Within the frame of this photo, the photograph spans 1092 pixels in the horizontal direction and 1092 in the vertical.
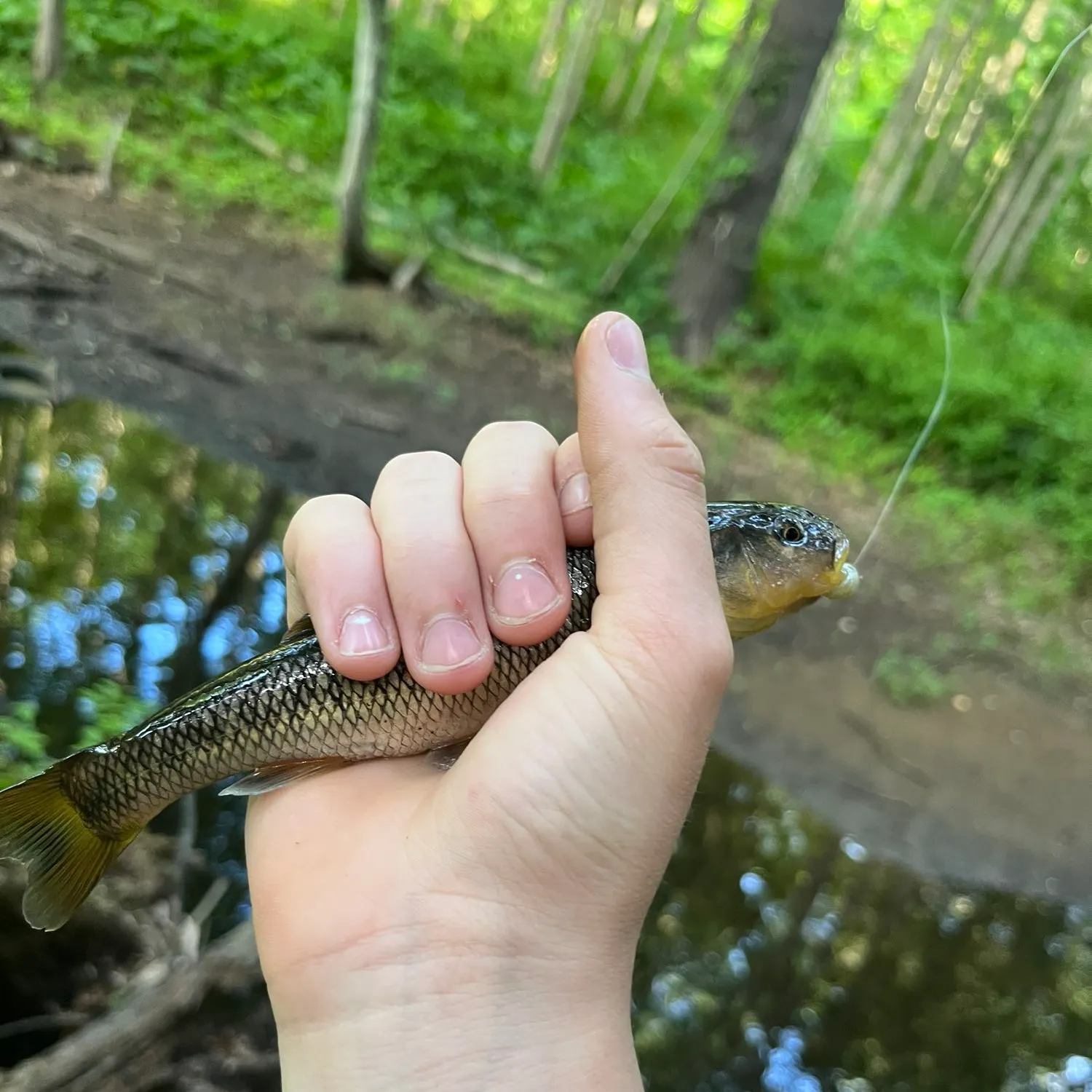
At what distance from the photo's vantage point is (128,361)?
6930mm

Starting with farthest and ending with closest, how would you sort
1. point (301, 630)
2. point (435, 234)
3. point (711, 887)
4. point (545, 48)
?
1. point (545, 48)
2. point (435, 234)
3. point (711, 887)
4. point (301, 630)

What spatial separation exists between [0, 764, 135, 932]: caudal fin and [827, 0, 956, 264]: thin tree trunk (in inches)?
570

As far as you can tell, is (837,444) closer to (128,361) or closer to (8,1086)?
(128,361)

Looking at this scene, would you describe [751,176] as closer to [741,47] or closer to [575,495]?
[741,47]

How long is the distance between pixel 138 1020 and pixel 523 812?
7.10ft

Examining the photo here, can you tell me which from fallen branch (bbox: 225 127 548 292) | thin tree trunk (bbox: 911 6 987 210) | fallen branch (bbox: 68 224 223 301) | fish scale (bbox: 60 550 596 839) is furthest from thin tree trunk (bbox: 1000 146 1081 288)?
fish scale (bbox: 60 550 596 839)

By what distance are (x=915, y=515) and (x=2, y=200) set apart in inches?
388

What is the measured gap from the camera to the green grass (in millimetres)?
9227

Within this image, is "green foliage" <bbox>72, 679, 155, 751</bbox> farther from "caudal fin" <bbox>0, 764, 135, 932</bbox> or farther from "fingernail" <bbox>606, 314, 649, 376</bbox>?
"fingernail" <bbox>606, 314, 649, 376</bbox>

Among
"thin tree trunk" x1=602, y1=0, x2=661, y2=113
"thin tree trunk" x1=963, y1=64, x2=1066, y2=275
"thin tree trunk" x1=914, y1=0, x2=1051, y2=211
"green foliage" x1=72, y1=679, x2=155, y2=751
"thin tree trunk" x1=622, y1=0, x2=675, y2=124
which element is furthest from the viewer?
"thin tree trunk" x1=602, y1=0, x2=661, y2=113

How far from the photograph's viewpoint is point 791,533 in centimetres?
180

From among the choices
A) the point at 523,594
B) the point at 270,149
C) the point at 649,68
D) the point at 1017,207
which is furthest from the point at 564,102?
the point at 523,594

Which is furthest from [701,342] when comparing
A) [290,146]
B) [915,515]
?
[290,146]

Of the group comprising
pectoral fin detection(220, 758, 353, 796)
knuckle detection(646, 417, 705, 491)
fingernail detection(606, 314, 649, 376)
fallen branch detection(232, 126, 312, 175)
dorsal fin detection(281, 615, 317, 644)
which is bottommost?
fallen branch detection(232, 126, 312, 175)
